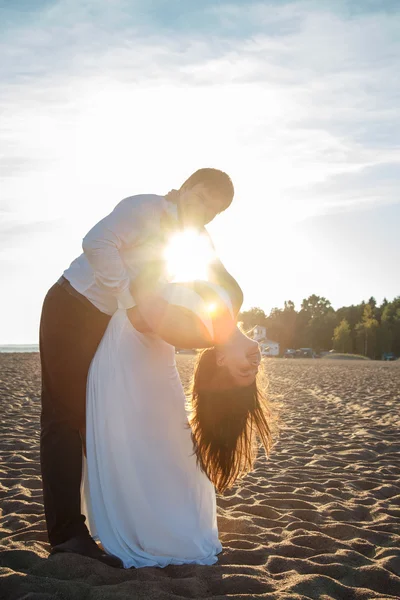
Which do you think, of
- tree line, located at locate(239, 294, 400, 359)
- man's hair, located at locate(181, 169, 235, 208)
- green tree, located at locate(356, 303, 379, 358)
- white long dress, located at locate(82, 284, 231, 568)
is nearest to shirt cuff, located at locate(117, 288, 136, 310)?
white long dress, located at locate(82, 284, 231, 568)

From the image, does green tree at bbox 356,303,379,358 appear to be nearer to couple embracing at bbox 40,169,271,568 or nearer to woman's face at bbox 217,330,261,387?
couple embracing at bbox 40,169,271,568

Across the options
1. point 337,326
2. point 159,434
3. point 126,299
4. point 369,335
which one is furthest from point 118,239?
point 337,326

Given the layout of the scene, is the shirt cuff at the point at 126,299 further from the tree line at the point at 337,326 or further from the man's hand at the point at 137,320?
the tree line at the point at 337,326

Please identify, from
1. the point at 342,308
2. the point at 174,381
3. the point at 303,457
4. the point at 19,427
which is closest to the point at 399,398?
the point at 303,457

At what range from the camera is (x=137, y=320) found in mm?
2830

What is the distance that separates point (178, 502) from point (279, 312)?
10193cm

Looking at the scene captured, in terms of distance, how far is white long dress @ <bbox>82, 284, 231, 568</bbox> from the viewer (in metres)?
2.87

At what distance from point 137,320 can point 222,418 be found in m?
0.65

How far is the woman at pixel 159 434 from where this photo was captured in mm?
2857

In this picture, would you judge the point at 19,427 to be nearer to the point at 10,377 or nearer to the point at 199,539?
the point at 199,539

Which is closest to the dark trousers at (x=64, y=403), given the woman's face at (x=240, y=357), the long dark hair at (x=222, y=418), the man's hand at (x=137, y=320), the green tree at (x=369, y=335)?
the man's hand at (x=137, y=320)

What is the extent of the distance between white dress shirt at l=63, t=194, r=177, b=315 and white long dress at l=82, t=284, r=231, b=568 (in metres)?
0.17

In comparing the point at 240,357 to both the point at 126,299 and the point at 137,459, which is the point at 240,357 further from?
the point at 137,459

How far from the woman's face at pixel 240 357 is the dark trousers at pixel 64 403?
2.28ft
